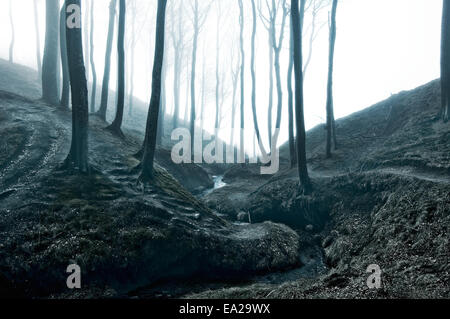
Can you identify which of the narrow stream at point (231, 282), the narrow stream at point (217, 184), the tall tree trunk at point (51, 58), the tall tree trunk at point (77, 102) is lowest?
the narrow stream at point (231, 282)

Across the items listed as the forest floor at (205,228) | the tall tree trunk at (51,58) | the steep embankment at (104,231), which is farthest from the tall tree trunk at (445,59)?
the tall tree trunk at (51,58)

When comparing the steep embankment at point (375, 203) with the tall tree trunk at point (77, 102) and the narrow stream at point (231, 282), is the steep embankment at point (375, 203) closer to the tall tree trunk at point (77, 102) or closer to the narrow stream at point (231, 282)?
the narrow stream at point (231, 282)

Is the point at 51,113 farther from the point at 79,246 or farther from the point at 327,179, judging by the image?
the point at 327,179

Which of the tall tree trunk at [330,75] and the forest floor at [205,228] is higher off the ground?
the tall tree trunk at [330,75]

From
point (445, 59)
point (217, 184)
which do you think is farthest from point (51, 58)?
point (445, 59)

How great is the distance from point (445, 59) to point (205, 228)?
42.4 ft

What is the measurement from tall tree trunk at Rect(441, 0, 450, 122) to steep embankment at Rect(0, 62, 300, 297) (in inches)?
363

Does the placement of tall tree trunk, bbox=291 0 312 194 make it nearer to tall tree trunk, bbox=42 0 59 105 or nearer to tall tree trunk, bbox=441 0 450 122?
tall tree trunk, bbox=441 0 450 122

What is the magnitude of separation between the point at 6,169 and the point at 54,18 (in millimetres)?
13021

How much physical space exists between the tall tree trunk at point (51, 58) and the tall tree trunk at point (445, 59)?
1820 centimetres

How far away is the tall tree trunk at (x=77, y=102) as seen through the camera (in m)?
9.66

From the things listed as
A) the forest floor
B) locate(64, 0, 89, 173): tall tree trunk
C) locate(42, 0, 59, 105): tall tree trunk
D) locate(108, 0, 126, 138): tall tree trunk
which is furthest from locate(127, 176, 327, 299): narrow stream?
locate(42, 0, 59, 105): tall tree trunk

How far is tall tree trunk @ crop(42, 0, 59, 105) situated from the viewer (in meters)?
17.0

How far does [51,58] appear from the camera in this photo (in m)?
17.6
